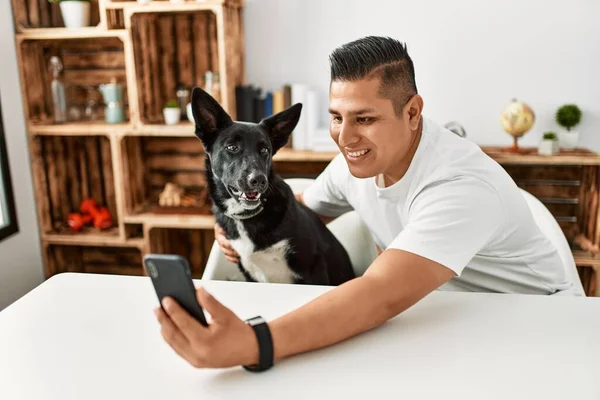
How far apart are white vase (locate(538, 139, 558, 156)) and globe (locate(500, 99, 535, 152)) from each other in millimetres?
103

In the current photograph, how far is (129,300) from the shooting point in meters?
1.08

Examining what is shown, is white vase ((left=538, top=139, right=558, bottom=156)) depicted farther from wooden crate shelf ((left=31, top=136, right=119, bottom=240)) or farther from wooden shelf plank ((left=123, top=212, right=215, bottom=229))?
wooden crate shelf ((left=31, top=136, right=119, bottom=240))

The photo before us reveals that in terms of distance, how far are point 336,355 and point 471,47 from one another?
230cm

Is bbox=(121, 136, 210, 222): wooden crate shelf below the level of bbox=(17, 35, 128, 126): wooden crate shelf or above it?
below

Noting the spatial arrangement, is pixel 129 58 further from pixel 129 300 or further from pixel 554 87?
pixel 554 87

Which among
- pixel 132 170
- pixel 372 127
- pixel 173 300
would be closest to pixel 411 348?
pixel 173 300

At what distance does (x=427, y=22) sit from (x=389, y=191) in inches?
67.1

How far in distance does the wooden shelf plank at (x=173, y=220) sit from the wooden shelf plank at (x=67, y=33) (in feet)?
3.16

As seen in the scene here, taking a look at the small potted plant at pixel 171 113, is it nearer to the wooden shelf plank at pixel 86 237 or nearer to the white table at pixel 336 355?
the wooden shelf plank at pixel 86 237

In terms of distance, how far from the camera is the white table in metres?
0.78

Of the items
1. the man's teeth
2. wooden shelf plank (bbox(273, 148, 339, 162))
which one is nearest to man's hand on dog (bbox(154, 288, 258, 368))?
the man's teeth

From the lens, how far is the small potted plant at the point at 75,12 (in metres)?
2.76

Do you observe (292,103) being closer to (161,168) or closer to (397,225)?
(161,168)

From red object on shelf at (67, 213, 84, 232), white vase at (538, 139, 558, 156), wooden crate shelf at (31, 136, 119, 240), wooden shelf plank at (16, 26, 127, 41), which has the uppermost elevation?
wooden shelf plank at (16, 26, 127, 41)
